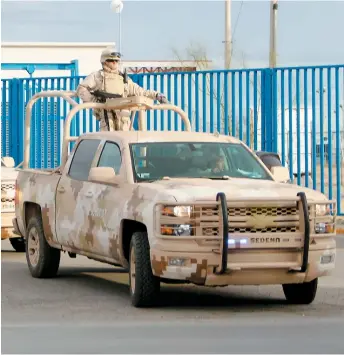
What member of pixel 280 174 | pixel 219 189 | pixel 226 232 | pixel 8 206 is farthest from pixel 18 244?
pixel 226 232

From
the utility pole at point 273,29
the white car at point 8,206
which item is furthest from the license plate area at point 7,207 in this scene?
the utility pole at point 273,29

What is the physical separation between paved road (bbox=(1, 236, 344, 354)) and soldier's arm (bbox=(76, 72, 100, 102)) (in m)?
2.67

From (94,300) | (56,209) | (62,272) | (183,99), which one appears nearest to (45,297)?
(94,300)

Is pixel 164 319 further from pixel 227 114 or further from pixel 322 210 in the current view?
pixel 227 114

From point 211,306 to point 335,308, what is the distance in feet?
3.85

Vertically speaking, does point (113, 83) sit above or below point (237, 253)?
above

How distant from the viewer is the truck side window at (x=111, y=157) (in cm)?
1337

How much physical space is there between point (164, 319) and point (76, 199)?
2.92 metres

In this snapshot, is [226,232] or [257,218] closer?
[226,232]

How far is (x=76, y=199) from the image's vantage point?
1384 centimetres

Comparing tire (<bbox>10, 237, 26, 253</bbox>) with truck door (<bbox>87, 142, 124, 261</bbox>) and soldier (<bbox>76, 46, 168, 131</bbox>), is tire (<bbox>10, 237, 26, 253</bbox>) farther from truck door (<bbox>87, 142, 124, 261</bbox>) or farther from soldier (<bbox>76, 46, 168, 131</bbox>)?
truck door (<bbox>87, 142, 124, 261</bbox>)

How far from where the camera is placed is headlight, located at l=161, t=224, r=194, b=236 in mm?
11609

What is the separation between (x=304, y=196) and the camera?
38.5 ft

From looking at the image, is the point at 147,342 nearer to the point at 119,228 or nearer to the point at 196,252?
the point at 196,252
